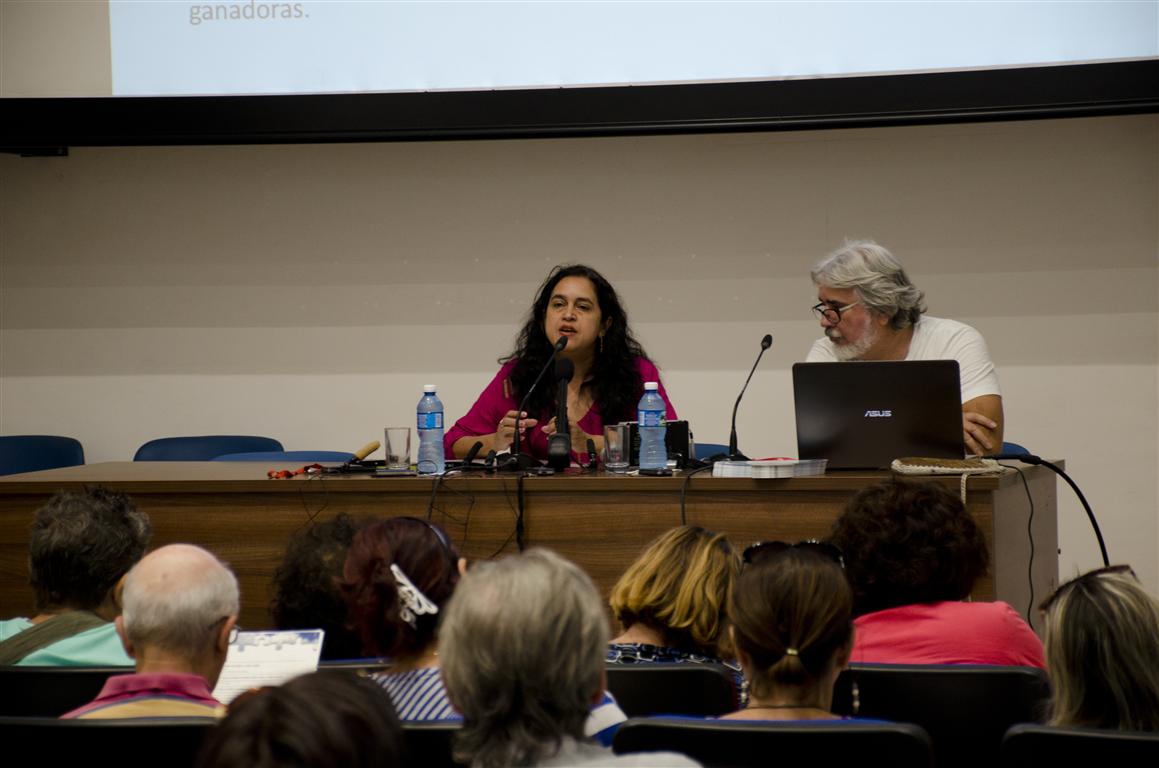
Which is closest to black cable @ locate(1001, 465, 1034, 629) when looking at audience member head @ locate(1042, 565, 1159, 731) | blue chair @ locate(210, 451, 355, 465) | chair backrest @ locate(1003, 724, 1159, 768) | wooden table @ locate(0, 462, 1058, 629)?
wooden table @ locate(0, 462, 1058, 629)

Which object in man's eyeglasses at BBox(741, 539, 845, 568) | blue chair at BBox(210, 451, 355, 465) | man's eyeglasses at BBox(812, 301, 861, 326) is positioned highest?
man's eyeglasses at BBox(812, 301, 861, 326)

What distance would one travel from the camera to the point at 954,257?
193 inches

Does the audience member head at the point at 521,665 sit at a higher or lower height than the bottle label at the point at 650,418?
lower

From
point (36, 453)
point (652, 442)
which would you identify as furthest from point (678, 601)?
point (36, 453)

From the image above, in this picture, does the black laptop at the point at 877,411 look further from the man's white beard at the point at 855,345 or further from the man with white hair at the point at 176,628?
the man with white hair at the point at 176,628

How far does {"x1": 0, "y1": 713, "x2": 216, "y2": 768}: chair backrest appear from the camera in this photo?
4.58 feet

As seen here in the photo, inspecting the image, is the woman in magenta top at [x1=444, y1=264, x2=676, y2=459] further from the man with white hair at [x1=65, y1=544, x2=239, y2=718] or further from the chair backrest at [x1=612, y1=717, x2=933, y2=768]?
the chair backrest at [x1=612, y1=717, x2=933, y2=768]

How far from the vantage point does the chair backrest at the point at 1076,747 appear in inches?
51.7

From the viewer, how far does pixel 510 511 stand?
3012 mm

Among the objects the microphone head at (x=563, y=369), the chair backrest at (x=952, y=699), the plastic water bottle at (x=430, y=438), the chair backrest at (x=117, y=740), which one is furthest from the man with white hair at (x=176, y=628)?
the microphone head at (x=563, y=369)

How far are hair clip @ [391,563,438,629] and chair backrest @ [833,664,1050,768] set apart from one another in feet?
1.94

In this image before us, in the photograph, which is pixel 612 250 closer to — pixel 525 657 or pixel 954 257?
pixel 954 257

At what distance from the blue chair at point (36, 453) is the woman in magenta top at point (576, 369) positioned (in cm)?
229

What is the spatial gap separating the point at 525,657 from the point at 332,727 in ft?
1.08
